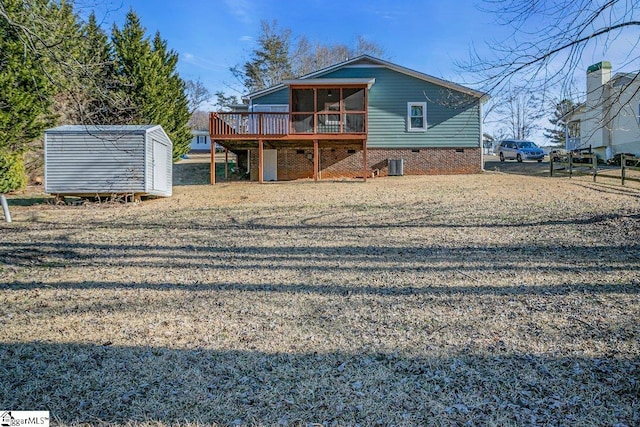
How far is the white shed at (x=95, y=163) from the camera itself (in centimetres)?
1254

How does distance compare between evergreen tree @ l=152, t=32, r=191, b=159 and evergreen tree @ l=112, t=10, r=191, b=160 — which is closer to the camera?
evergreen tree @ l=112, t=10, r=191, b=160

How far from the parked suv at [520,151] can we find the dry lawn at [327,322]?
798 inches

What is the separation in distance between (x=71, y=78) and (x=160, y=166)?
8.23 metres

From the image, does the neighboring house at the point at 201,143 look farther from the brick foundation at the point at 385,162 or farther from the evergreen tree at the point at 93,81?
the evergreen tree at the point at 93,81

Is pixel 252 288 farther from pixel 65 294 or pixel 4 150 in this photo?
pixel 4 150

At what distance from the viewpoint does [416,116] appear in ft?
64.4

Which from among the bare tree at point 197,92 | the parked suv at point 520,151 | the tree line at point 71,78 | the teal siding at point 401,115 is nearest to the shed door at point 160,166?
the tree line at point 71,78

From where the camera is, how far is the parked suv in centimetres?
2828

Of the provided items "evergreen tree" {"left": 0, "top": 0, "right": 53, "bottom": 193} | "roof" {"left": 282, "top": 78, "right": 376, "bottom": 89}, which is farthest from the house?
"evergreen tree" {"left": 0, "top": 0, "right": 53, "bottom": 193}

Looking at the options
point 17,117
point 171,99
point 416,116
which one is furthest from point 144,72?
point 416,116

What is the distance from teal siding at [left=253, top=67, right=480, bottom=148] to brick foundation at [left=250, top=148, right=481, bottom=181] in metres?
0.32

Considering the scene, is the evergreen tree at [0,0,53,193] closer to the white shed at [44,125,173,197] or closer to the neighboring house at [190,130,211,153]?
the white shed at [44,125,173,197]

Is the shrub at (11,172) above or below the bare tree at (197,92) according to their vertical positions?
below

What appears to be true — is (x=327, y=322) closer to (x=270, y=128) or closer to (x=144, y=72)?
(x=270, y=128)
